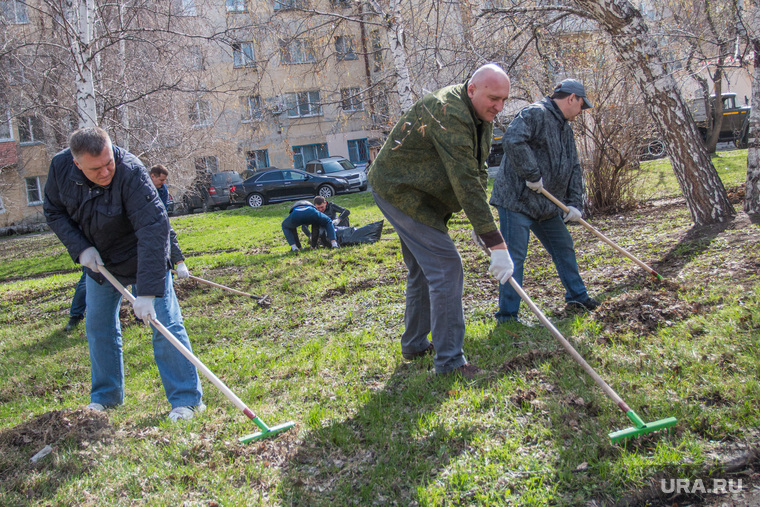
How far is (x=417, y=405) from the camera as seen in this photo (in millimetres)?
3514

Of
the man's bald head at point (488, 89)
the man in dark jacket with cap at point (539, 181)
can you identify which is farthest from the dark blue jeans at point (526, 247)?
the man's bald head at point (488, 89)

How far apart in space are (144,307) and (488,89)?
8.12 feet

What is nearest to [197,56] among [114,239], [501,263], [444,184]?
[114,239]

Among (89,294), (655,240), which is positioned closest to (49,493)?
(89,294)

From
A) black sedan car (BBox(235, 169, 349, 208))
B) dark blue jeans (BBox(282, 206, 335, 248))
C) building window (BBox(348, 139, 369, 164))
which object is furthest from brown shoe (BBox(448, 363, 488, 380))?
building window (BBox(348, 139, 369, 164))

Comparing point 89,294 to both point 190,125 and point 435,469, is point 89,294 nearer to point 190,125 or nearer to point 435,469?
point 435,469

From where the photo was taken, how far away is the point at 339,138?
33438 millimetres

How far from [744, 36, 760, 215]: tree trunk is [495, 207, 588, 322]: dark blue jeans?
3.49 m

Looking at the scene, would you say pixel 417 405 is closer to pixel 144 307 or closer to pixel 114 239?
pixel 144 307

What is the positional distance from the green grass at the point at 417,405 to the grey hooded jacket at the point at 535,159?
1.02 m

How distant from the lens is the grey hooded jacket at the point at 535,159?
14.7 ft

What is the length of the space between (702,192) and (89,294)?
6522 mm

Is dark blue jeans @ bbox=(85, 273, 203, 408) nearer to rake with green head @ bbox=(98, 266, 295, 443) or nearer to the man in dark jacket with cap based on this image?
rake with green head @ bbox=(98, 266, 295, 443)

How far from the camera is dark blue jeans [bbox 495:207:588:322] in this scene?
15.0 ft
